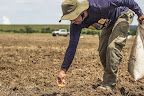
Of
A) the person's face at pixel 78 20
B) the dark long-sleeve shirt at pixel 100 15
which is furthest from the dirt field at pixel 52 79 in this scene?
the person's face at pixel 78 20

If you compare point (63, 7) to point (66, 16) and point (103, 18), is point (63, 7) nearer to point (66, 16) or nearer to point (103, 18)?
point (66, 16)

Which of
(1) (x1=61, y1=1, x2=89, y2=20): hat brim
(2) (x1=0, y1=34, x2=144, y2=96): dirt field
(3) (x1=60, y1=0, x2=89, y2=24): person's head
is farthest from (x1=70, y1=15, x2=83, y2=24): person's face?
(2) (x1=0, y1=34, x2=144, y2=96): dirt field

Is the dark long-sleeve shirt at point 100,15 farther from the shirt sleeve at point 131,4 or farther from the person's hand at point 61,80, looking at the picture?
the person's hand at point 61,80

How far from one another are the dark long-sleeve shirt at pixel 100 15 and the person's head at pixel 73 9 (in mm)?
138

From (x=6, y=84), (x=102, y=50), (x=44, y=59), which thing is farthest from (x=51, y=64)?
(x=102, y=50)

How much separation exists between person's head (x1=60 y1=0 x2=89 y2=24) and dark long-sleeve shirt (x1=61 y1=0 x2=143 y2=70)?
138mm

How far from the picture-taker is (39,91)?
3496mm

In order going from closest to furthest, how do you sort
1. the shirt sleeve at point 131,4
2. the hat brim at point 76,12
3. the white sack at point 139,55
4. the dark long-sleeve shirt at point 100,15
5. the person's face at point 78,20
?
the hat brim at point 76,12
the person's face at point 78,20
the dark long-sleeve shirt at point 100,15
the shirt sleeve at point 131,4
the white sack at point 139,55

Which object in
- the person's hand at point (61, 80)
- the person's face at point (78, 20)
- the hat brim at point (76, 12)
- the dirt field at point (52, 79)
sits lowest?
the dirt field at point (52, 79)

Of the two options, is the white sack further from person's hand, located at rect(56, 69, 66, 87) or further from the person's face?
person's hand, located at rect(56, 69, 66, 87)

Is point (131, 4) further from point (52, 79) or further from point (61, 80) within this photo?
point (52, 79)

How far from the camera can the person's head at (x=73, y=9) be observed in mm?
2635

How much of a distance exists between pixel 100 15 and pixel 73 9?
17.2 inches

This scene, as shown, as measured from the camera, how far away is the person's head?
8.64 ft
